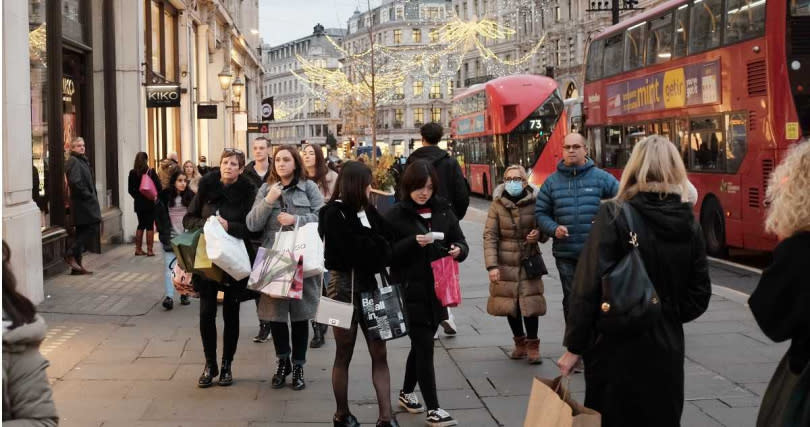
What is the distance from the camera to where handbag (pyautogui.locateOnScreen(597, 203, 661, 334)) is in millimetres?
4113

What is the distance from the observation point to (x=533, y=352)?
788 centimetres

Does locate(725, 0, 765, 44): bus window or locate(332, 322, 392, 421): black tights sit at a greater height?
locate(725, 0, 765, 44): bus window

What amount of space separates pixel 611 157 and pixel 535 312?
12.9 m

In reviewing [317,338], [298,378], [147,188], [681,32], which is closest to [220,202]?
[298,378]

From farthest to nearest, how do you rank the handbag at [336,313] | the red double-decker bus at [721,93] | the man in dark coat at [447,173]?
1. the red double-decker bus at [721,93]
2. the man in dark coat at [447,173]
3. the handbag at [336,313]

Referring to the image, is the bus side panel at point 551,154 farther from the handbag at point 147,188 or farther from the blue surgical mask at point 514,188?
the blue surgical mask at point 514,188

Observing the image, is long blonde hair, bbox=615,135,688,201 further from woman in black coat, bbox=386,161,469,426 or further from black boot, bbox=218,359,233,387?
black boot, bbox=218,359,233,387

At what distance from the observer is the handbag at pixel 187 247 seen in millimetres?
7237

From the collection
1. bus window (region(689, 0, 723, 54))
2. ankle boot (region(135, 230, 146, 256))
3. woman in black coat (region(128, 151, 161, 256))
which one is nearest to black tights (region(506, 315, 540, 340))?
woman in black coat (region(128, 151, 161, 256))

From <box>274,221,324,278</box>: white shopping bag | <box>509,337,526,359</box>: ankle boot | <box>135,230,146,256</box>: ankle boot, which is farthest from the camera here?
<box>135,230,146,256</box>: ankle boot

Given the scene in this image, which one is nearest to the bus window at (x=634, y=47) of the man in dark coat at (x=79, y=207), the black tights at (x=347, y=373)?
the man in dark coat at (x=79, y=207)

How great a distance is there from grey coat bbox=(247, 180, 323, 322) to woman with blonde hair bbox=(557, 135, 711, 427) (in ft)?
9.97

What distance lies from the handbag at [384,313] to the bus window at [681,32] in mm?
11723

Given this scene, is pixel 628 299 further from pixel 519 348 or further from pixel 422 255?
pixel 519 348
